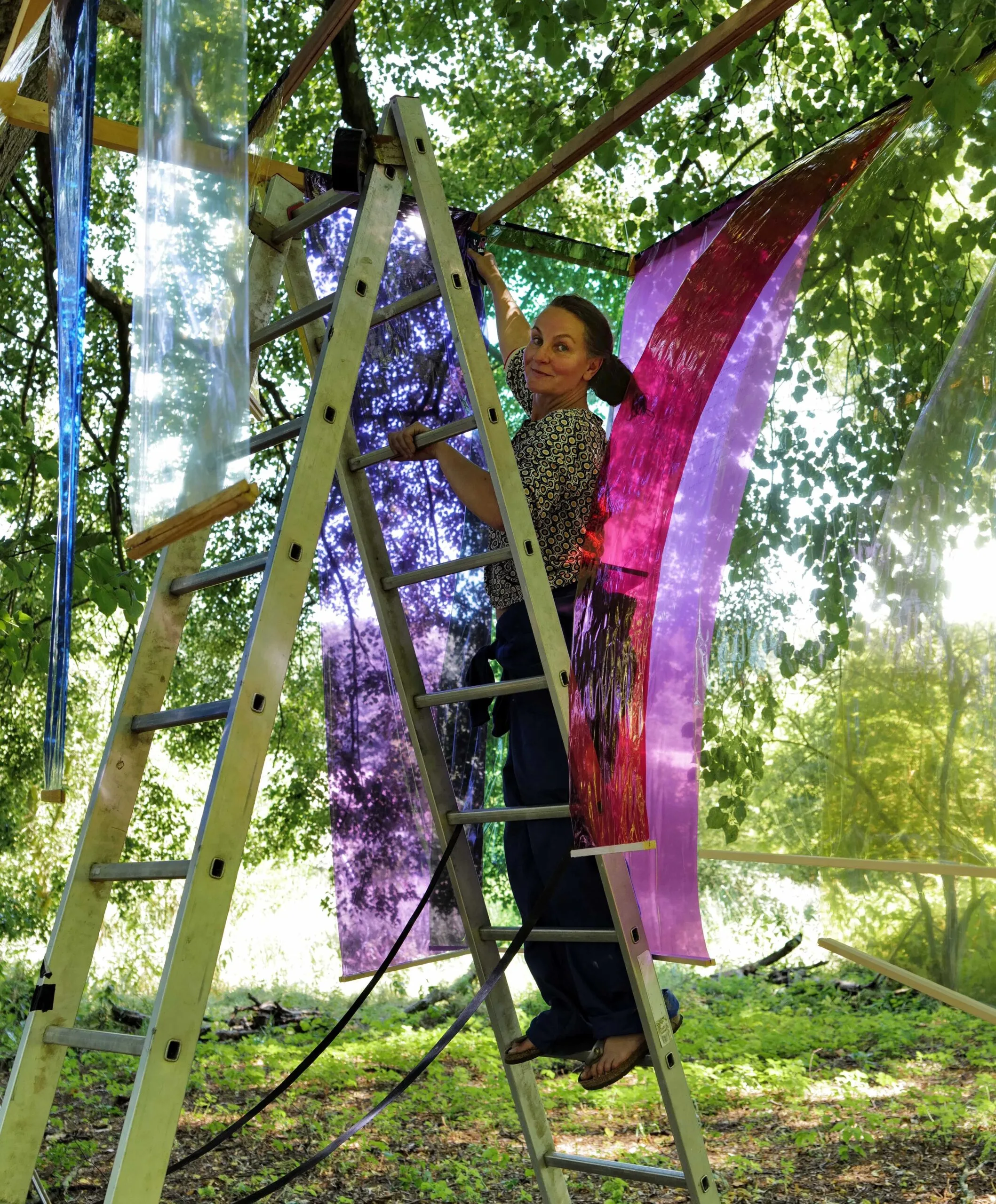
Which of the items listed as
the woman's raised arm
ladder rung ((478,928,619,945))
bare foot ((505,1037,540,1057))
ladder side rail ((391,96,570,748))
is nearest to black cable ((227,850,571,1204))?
ladder rung ((478,928,619,945))

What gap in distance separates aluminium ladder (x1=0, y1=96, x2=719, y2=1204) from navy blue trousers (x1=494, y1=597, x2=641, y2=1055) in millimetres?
71

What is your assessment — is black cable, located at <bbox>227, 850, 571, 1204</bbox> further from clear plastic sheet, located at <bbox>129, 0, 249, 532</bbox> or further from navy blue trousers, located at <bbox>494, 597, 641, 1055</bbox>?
clear plastic sheet, located at <bbox>129, 0, 249, 532</bbox>

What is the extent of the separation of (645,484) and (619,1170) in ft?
3.80

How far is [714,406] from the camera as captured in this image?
2045mm

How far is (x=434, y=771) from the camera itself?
2.29 meters

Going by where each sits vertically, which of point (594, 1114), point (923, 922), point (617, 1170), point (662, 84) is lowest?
point (594, 1114)

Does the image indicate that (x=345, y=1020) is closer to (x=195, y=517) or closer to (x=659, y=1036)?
(x=659, y=1036)

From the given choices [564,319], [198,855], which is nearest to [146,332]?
[198,855]

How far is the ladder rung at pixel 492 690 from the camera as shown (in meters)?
1.94

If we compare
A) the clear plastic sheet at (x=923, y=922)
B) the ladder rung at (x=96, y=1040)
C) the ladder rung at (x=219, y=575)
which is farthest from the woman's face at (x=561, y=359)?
the ladder rung at (x=96, y=1040)

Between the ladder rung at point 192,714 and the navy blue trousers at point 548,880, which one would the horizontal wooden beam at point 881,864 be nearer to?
the navy blue trousers at point 548,880

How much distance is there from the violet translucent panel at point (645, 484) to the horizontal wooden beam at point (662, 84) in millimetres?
269

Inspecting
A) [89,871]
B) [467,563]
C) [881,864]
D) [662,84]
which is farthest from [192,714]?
[662,84]

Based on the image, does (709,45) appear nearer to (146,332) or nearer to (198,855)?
(146,332)
